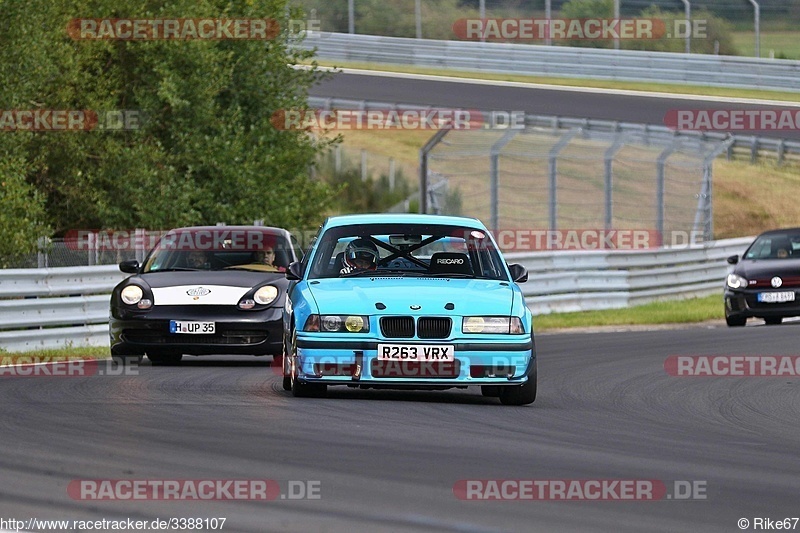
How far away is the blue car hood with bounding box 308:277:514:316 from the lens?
416 inches

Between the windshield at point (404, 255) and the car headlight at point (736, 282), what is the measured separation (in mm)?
11272

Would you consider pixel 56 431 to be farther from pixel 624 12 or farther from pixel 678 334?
pixel 624 12

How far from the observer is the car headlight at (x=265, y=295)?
1420 centimetres

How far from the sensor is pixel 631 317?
2400 centimetres

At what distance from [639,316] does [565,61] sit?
21808 mm

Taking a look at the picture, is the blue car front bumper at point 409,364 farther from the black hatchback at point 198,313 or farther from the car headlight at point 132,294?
the car headlight at point 132,294

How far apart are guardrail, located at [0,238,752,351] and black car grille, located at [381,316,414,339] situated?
6.85 m

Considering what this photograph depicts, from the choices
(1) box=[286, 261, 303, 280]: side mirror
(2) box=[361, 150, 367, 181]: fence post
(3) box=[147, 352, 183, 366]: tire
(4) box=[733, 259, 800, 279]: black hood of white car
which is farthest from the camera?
(2) box=[361, 150, 367, 181]: fence post

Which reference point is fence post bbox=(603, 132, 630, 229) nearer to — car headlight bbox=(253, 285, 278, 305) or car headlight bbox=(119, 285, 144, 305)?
car headlight bbox=(253, 285, 278, 305)

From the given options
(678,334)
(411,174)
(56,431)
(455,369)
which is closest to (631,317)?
(678,334)

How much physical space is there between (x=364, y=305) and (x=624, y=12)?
31730mm

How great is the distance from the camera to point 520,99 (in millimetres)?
41844

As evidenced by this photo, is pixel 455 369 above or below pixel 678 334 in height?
above

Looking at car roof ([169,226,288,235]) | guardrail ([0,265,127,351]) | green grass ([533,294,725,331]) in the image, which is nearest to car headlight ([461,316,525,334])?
car roof ([169,226,288,235])
